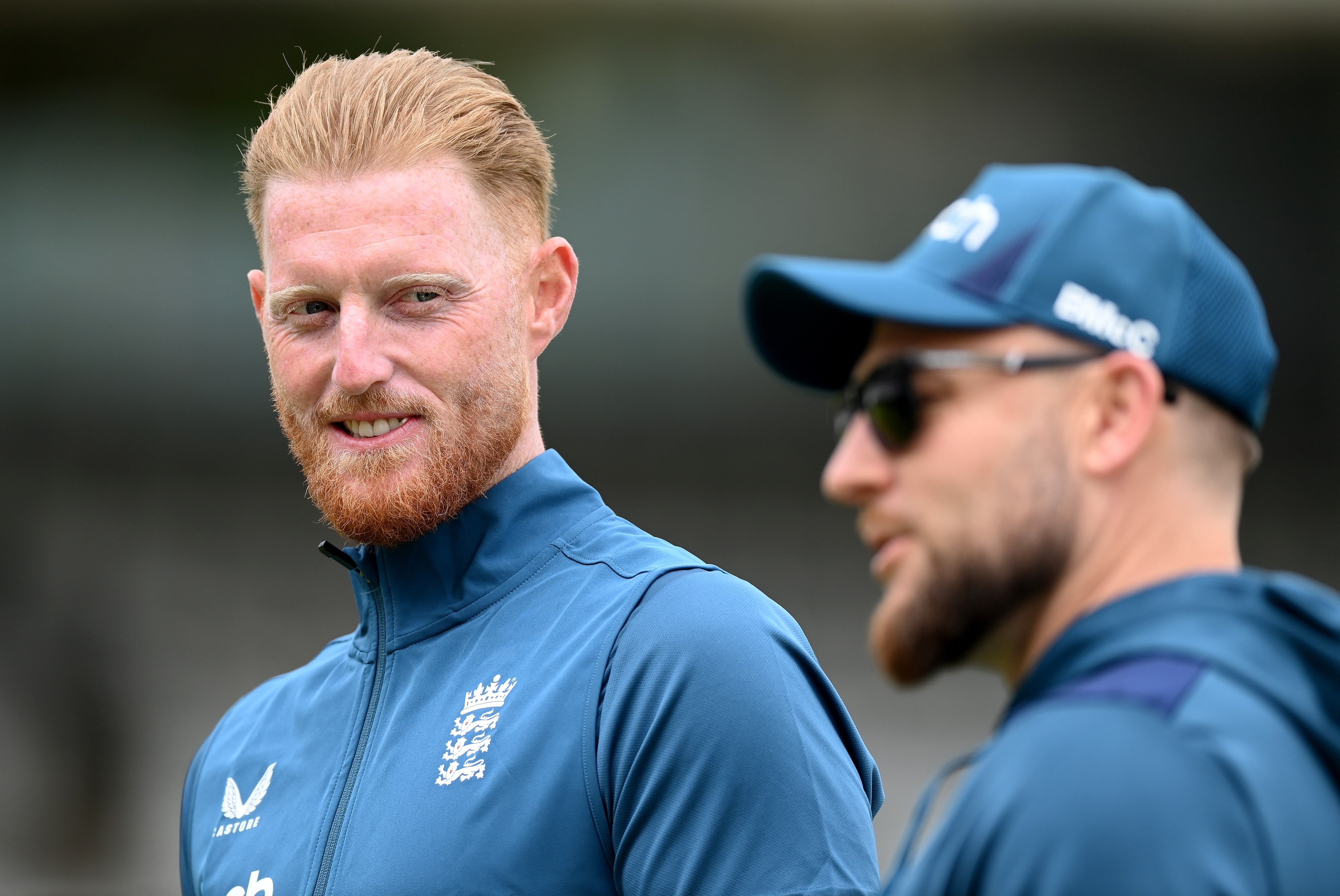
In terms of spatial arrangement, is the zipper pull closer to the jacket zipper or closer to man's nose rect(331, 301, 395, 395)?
the jacket zipper

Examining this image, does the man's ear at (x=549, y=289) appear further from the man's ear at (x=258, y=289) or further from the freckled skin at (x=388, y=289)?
the man's ear at (x=258, y=289)

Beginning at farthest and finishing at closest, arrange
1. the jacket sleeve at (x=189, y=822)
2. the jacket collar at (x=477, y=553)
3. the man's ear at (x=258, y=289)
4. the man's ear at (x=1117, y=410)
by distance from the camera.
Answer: the man's ear at (x=258, y=289) → the jacket sleeve at (x=189, y=822) → the jacket collar at (x=477, y=553) → the man's ear at (x=1117, y=410)

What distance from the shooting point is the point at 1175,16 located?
8.39 metres

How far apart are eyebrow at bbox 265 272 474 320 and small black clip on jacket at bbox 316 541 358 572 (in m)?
0.39

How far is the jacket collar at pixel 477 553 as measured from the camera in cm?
205

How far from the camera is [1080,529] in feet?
4.02

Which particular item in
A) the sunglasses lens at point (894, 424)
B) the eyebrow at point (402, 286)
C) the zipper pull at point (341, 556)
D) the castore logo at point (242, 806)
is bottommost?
the castore logo at point (242, 806)

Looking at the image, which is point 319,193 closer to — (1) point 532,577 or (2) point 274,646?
(1) point 532,577

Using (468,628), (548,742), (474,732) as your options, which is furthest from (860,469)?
(468,628)

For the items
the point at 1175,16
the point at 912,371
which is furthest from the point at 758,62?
the point at 912,371

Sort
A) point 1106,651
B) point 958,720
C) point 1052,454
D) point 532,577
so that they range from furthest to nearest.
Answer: point 958,720, point 532,577, point 1052,454, point 1106,651

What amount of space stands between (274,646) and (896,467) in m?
7.51

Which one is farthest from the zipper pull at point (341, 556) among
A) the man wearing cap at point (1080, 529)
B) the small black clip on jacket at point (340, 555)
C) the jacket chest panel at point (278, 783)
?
the man wearing cap at point (1080, 529)

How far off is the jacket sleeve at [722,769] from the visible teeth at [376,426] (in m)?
0.54
